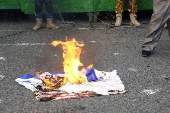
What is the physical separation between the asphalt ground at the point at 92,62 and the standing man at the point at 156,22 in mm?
180

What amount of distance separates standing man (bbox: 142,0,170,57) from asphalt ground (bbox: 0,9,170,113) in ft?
0.59

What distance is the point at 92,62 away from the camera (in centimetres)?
493

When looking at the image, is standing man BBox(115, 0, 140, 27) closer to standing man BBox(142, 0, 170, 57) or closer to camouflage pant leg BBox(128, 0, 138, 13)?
camouflage pant leg BBox(128, 0, 138, 13)

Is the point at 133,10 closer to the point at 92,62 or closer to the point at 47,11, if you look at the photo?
the point at 47,11

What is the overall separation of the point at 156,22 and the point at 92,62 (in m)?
1.27

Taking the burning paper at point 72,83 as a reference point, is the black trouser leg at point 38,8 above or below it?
above

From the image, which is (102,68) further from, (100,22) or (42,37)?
(100,22)

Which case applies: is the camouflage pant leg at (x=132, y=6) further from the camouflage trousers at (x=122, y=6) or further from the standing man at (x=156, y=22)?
the standing man at (x=156, y=22)

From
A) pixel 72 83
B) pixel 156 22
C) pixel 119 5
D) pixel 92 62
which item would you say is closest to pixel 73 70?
pixel 72 83

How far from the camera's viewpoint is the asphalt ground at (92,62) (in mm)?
3451

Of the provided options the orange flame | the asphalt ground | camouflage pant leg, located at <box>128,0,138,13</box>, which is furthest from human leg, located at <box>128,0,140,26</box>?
the orange flame

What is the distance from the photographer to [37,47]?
5.74 m

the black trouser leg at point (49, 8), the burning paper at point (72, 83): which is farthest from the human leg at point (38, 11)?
the burning paper at point (72, 83)

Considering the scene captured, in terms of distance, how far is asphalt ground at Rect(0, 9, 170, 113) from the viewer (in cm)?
345
